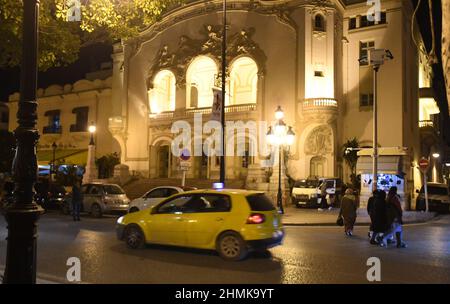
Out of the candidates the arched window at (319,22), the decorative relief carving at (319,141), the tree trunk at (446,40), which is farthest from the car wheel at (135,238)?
the arched window at (319,22)

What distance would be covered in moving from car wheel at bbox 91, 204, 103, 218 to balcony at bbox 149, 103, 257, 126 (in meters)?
16.4

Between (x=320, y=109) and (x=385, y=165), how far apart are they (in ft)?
27.4

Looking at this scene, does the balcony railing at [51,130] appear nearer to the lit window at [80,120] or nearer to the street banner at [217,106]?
the lit window at [80,120]

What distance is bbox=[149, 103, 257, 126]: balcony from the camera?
34.9 metres

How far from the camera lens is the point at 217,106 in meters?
18.4

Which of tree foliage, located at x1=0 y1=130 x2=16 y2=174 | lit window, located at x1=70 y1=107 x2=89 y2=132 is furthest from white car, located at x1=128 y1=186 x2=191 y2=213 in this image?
lit window, located at x1=70 y1=107 x2=89 y2=132

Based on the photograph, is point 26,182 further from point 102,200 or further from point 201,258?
point 102,200

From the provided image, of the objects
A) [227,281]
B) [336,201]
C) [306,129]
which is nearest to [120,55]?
[306,129]

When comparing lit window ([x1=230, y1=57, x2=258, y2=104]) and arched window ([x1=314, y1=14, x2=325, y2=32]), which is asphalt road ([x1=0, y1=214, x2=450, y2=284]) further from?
lit window ([x1=230, y1=57, x2=258, y2=104])

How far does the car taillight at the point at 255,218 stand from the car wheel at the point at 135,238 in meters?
2.98

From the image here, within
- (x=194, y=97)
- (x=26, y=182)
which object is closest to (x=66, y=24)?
(x=26, y=182)

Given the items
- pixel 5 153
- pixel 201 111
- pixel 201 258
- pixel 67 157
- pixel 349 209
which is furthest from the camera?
pixel 67 157
